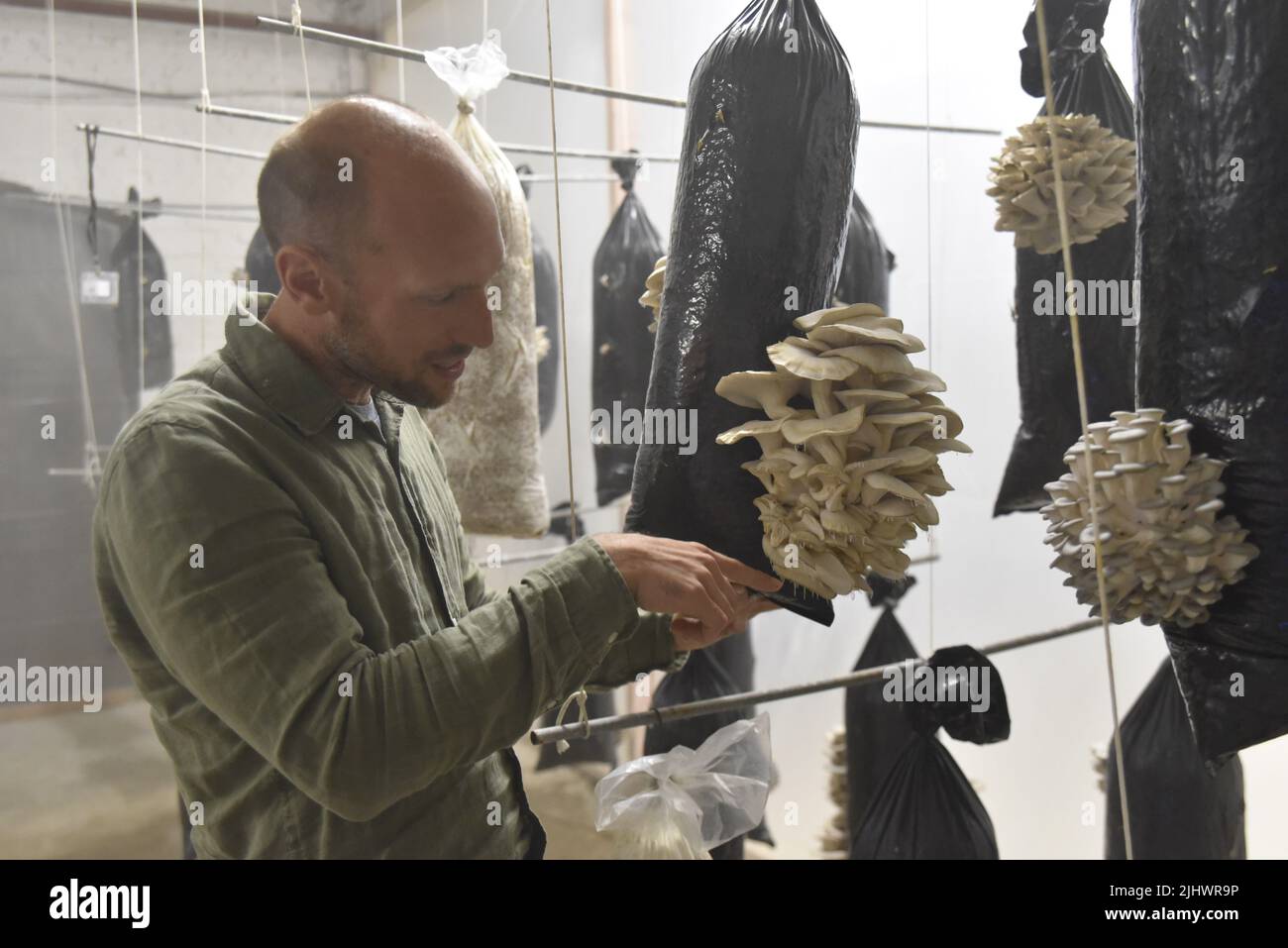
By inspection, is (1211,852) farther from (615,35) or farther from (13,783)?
(13,783)

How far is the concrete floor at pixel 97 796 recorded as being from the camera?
2346 mm

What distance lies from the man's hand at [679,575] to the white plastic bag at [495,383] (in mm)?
754

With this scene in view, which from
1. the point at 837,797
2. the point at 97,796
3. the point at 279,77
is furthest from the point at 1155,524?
the point at 97,796

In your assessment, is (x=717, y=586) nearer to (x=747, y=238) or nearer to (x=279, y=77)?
(x=747, y=238)

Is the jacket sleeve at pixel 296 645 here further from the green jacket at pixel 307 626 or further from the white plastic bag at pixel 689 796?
the white plastic bag at pixel 689 796

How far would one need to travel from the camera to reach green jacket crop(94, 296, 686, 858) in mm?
713

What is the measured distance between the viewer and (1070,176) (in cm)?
107

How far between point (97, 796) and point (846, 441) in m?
2.38

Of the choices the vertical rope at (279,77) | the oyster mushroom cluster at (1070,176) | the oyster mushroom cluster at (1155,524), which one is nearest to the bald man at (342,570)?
the oyster mushroom cluster at (1155,524)

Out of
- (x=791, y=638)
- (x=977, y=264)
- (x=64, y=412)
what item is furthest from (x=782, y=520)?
(x=64, y=412)

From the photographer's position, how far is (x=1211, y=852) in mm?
1255

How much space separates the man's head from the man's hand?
22 cm

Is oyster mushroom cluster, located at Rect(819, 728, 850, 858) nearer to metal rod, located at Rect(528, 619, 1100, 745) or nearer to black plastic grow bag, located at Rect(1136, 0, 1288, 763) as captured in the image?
metal rod, located at Rect(528, 619, 1100, 745)

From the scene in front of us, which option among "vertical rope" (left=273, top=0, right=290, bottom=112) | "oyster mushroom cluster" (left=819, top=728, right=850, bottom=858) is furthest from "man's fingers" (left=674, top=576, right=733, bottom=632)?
"vertical rope" (left=273, top=0, right=290, bottom=112)
